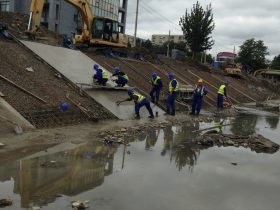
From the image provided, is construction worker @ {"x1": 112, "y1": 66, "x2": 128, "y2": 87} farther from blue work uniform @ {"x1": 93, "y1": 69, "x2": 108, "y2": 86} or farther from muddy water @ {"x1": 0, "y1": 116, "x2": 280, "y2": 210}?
muddy water @ {"x1": 0, "y1": 116, "x2": 280, "y2": 210}

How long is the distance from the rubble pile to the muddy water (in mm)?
501

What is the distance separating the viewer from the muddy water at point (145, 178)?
5691mm

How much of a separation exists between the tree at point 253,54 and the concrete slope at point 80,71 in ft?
181

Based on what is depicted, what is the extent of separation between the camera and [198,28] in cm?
3753

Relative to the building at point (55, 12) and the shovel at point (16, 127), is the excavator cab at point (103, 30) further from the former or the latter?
the building at point (55, 12)

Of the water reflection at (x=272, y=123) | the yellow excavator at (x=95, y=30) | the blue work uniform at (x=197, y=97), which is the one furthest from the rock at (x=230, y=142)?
the yellow excavator at (x=95, y=30)

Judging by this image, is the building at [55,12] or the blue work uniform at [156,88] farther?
the building at [55,12]

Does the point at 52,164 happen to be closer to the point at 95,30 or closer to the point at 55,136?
the point at 55,136

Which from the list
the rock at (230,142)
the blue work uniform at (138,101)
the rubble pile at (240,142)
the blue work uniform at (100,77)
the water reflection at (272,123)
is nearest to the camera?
the rubble pile at (240,142)

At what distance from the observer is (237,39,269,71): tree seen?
6925cm

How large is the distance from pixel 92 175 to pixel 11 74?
284 inches

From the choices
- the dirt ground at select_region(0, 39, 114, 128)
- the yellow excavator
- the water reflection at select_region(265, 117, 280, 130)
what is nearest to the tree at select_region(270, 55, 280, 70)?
the yellow excavator

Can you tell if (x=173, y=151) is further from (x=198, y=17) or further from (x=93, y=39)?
(x=198, y=17)

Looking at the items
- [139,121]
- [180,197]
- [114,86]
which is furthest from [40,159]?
[114,86]
